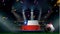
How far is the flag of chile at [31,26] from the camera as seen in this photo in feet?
11.0

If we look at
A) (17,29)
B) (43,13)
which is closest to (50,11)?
(43,13)

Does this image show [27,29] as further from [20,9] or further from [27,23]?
[20,9]

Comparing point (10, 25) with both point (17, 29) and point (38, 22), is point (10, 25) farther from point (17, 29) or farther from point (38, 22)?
point (38, 22)

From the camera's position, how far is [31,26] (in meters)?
3.37

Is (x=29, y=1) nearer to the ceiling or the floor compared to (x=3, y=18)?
nearer to the ceiling

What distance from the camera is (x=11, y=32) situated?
3.39m

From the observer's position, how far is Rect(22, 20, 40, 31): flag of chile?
3367 millimetres

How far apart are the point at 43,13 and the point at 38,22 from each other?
16cm

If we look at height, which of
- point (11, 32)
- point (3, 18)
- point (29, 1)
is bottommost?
point (11, 32)

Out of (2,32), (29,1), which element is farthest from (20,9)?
(2,32)

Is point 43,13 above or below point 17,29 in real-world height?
→ above

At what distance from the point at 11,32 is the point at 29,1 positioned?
22.4 inches

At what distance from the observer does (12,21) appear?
11.2ft

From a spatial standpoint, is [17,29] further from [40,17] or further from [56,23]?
[56,23]
